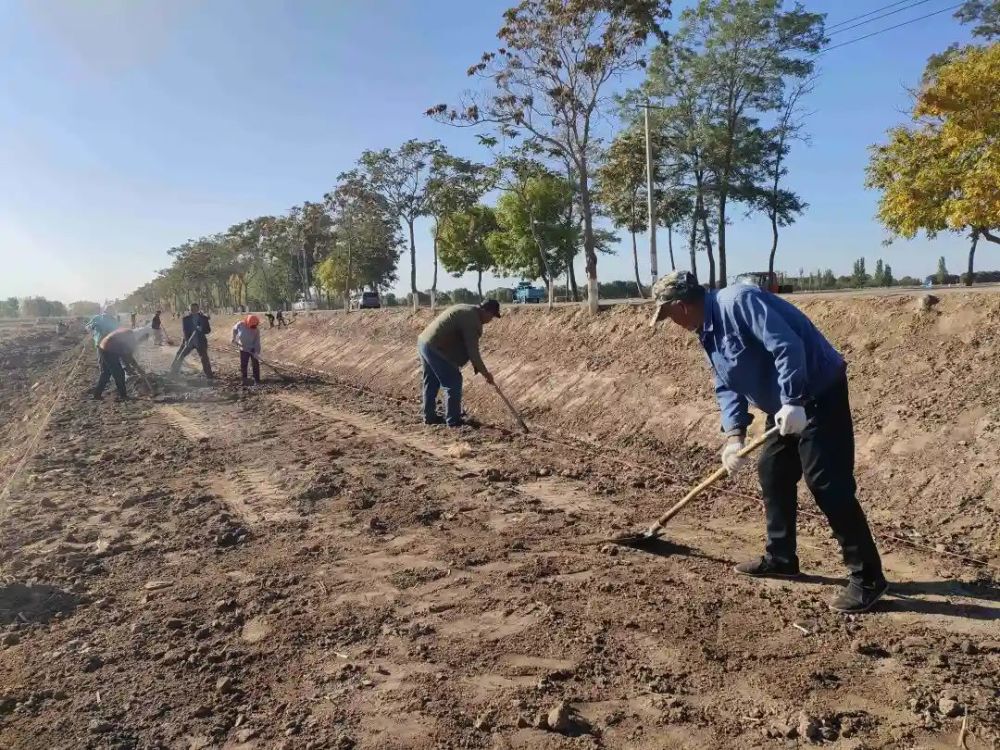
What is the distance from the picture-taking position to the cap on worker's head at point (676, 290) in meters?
3.63

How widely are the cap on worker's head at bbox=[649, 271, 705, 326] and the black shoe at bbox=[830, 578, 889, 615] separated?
1572 millimetres

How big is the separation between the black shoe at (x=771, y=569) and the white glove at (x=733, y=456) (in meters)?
0.51

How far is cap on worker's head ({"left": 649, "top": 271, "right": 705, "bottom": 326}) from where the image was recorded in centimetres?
363

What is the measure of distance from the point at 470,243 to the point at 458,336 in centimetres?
3331

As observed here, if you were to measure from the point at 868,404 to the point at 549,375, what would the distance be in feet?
16.7

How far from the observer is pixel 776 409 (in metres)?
3.69

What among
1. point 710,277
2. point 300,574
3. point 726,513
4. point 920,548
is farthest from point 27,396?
point 710,277

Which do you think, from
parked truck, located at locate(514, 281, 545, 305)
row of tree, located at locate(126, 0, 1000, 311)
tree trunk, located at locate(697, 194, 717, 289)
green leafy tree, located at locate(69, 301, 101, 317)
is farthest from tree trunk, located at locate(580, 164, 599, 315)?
green leafy tree, located at locate(69, 301, 101, 317)

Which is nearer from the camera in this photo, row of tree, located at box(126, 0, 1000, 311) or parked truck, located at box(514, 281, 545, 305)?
row of tree, located at box(126, 0, 1000, 311)

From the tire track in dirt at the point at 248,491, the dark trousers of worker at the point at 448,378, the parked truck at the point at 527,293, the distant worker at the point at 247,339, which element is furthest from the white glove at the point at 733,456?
the parked truck at the point at 527,293

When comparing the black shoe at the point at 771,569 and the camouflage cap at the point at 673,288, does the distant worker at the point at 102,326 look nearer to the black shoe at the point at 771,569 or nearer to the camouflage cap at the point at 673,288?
the camouflage cap at the point at 673,288

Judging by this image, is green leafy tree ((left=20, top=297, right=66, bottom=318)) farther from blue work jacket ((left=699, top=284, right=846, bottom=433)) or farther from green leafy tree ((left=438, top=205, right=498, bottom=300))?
blue work jacket ((left=699, top=284, right=846, bottom=433))

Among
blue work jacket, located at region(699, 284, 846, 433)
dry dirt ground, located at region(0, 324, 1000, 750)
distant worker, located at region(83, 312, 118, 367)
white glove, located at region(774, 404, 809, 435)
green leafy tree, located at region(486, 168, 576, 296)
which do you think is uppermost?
green leafy tree, located at region(486, 168, 576, 296)

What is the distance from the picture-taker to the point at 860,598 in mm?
3365
